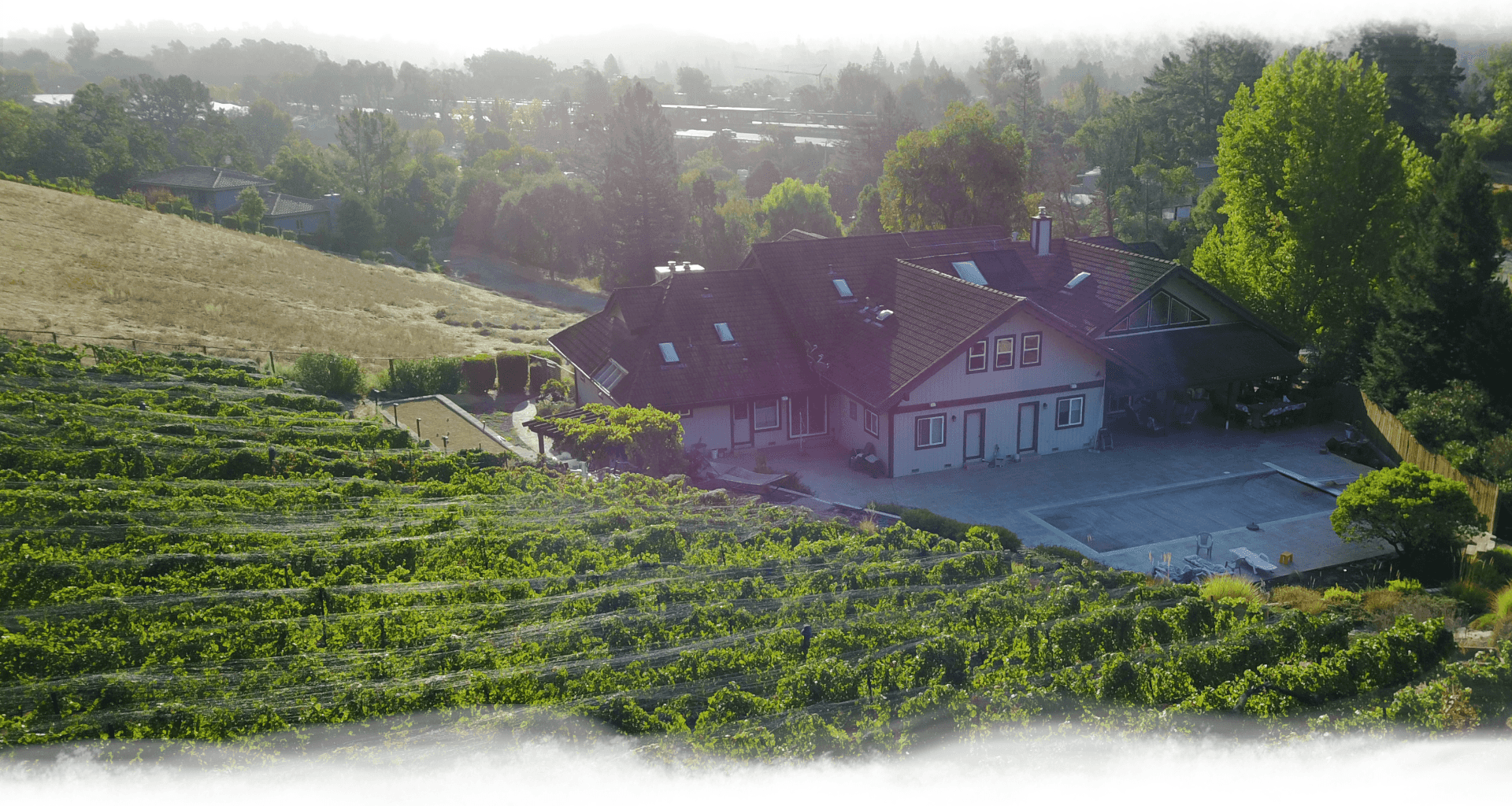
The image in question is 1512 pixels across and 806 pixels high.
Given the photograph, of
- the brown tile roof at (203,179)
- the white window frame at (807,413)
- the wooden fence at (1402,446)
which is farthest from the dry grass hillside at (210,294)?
the wooden fence at (1402,446)

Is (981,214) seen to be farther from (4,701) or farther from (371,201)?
(371,201)

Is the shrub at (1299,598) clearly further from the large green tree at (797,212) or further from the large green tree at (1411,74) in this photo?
the large green tree at (797,212)

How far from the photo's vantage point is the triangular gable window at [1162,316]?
2906 centimetres

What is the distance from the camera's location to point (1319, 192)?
29.5 meters

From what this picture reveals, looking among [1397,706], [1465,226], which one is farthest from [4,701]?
[1465,226]

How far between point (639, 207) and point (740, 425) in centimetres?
3880

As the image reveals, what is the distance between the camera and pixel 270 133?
124188mm

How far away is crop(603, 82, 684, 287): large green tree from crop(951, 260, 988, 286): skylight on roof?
107 ft

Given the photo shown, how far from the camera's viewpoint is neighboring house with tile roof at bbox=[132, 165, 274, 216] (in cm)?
7212

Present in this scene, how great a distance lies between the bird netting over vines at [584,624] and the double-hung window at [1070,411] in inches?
403

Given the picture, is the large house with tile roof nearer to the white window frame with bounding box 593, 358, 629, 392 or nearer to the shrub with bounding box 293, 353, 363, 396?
the white window frame with bounding box 593, 358, 629, 392

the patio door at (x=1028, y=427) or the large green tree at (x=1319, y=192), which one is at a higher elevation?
the large green tree at (x=1319, y=192)

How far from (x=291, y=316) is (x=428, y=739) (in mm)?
35995

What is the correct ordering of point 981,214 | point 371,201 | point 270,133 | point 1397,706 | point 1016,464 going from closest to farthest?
point 1397,706 → point 1016,464 → point 981,214 → point 371,201 → point 270,133
